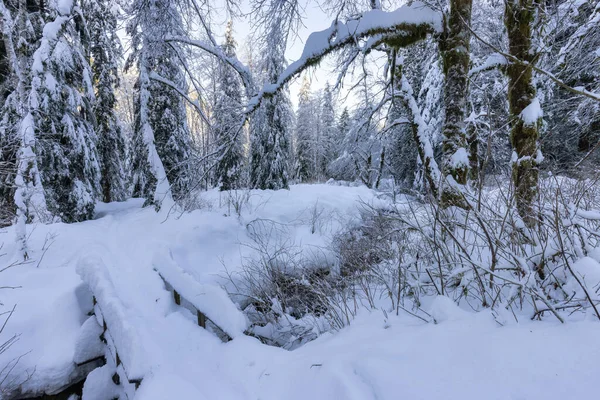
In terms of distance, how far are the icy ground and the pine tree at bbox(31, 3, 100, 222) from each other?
3319mm

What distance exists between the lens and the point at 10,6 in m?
8.45

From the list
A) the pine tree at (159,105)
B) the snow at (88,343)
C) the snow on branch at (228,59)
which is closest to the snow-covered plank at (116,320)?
the snow at (88,343)

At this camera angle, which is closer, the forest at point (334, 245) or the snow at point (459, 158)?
the forest at point (334, 245)

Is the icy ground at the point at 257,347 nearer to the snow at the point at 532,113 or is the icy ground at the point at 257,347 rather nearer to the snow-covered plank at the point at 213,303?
the snow-covered plank at the point at 213,303

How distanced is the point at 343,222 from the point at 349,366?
5378 millimetres

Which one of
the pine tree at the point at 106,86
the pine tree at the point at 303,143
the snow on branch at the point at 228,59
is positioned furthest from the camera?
the pine tree at the point at 303,143

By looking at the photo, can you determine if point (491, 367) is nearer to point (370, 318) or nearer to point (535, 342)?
point (535, 342)

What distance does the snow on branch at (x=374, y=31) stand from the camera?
3389 mm

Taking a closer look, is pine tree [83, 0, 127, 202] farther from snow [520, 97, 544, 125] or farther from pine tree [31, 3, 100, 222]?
snow [520, 97, 544, 125]

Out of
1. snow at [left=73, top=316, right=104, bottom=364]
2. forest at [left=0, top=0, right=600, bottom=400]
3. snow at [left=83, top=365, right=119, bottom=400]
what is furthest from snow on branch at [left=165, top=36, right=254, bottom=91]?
snow at [left=83, top=365, right=119, bottom=400]

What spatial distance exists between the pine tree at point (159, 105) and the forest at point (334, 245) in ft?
0.27

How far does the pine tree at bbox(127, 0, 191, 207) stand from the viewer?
529cm

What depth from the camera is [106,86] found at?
1203 centimetres

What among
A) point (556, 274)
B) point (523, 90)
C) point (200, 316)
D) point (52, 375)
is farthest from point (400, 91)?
point (52, 375)
